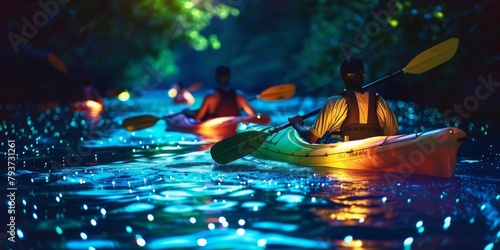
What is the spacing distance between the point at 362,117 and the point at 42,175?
11.4ft

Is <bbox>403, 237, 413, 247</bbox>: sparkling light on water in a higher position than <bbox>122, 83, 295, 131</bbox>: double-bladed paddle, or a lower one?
lower

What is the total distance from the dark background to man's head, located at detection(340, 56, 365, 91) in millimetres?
6595

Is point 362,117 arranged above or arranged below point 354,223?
above

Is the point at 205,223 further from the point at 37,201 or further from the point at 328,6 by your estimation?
the point at 328,6

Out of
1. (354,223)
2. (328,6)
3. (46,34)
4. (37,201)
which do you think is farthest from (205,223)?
(46,34)

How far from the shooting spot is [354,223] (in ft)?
17.1

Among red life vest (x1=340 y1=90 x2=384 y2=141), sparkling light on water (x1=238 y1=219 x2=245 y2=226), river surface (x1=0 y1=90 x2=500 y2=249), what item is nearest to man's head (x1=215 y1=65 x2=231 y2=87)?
river surface (x1=0 y1=90 x2=500 y2=249)

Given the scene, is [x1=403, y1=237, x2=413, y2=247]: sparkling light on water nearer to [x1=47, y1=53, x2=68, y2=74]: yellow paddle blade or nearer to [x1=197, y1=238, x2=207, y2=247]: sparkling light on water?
[x1=197, y1=238, x2=207, y2=247]: sparkling light on water

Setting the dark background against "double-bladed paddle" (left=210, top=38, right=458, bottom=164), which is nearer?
"double-bladed paddle" (left=210, top=38, right=458, bottom=164)

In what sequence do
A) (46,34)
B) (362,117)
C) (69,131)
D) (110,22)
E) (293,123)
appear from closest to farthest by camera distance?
(362,117) → (293,123) → (69,131) → (46,34) → (110,22)

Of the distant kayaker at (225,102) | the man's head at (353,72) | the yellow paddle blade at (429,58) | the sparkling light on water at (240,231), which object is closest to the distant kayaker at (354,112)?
the man's head at (353,72)

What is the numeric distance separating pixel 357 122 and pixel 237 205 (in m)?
2.28

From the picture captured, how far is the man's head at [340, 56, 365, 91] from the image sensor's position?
7.63 m

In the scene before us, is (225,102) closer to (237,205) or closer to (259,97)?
(259,97)
